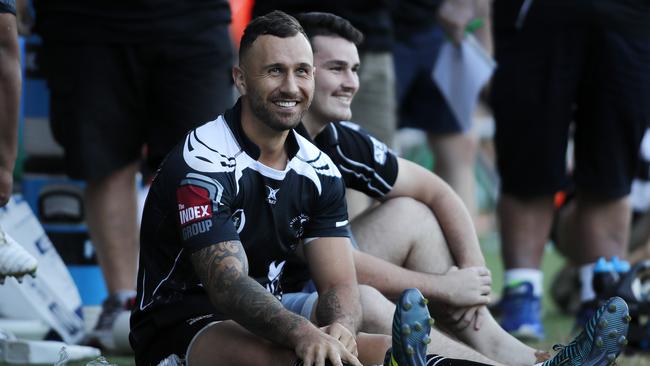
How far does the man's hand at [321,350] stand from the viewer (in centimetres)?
335

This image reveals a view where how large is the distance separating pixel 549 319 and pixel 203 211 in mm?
3533

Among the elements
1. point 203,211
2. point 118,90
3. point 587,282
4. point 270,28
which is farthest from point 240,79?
point 587,282

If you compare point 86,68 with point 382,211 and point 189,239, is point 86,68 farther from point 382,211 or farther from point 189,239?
point 189,239

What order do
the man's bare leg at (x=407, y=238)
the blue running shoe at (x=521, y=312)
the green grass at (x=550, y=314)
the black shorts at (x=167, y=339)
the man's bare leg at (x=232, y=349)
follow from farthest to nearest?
the blue running shoe at (x=521, y=312) → the green grass at (x=550, y=314) → the man's bare leg at (x=407, y=238) → the black shorts at (x=167, y=339) → the man's bare leg at (x=232, y=349)

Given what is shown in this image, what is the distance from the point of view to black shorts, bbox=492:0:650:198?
5688 mm

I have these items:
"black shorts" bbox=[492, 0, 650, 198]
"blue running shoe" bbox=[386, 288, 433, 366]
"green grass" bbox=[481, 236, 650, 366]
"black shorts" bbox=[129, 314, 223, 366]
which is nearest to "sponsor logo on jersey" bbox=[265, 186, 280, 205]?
"black shorts" bbox=[129, 314, 223, 366]

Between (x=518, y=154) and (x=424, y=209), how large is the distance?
4.83 feet

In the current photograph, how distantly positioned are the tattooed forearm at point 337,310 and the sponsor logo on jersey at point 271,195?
13.2 inches

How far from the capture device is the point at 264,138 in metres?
3.75

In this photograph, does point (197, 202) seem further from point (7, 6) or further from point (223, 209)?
point (7, 6)

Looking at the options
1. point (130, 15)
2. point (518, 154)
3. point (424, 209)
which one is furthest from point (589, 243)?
point (130, 15)

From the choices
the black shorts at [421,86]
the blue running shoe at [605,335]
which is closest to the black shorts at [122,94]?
the black shorts at [421,86]

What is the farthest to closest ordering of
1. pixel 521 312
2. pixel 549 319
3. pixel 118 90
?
pixel 549 319 < pixel 521 312 < pixel 118 90

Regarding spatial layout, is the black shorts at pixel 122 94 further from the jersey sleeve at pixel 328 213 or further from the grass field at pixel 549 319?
the jersey sleeve at pixel 328 213
